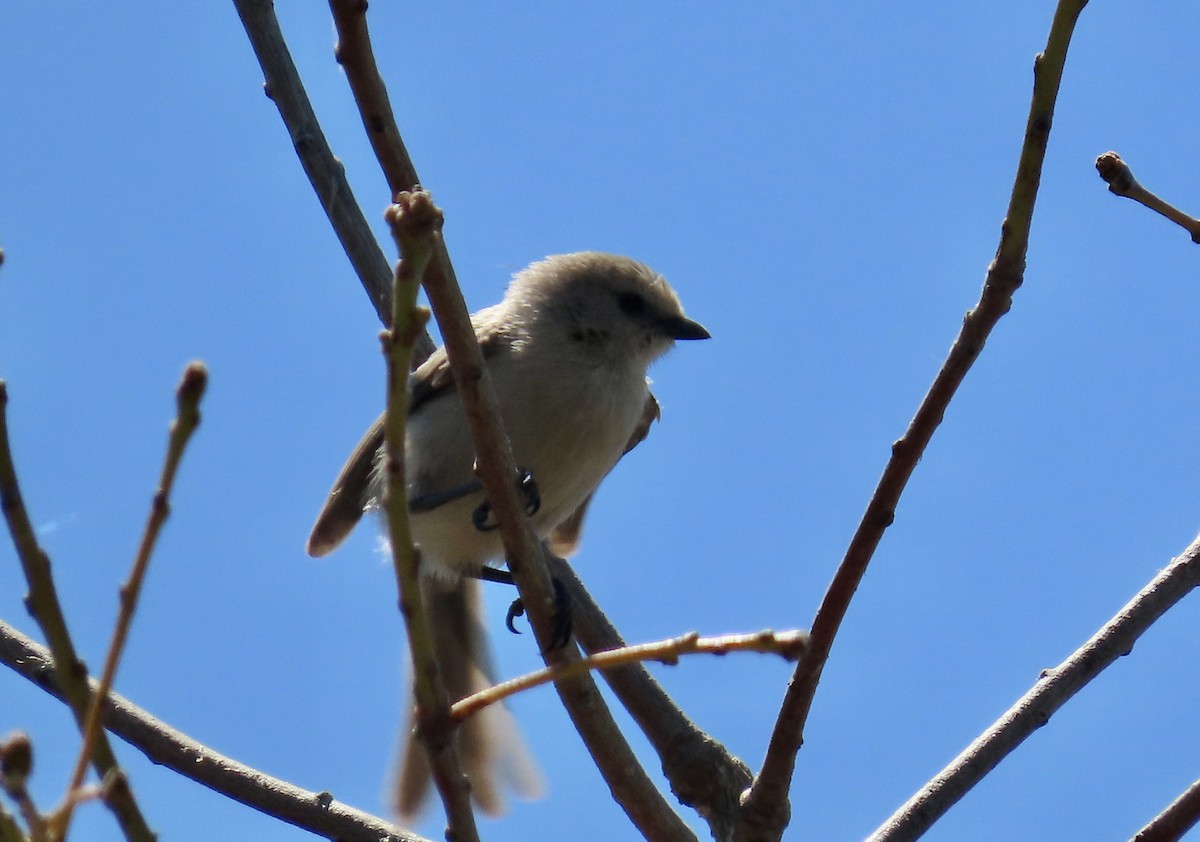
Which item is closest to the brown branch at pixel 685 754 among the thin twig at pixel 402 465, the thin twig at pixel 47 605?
the thin twig at pixel 402 465

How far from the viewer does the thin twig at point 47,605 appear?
3.98ft

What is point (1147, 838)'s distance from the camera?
2156 mm

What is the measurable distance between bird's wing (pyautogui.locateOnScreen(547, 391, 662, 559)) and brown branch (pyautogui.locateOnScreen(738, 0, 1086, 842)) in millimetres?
2554

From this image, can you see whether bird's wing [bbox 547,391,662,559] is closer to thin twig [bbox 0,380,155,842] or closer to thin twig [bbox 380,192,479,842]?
thin twig [bbox 380,192,479,842]

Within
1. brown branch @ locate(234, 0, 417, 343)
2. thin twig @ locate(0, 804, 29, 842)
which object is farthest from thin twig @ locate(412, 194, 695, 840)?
brown branch @ locate(234, 0, 417, 343)

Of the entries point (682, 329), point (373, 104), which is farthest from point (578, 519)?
point (373, 104)

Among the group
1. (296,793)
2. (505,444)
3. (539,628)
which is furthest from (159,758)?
(505,444)

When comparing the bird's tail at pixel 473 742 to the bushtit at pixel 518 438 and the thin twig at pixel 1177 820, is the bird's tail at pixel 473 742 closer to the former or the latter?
the bushtit at pixel 518 438

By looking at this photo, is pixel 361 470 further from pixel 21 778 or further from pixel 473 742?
pixel 21 778

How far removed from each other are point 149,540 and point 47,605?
159mm

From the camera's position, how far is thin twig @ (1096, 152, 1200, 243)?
1.79m

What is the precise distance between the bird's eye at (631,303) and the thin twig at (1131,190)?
3220mm

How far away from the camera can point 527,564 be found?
2.58 metres

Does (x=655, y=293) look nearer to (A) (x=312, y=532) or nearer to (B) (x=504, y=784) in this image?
(A) (x=312, y=532)
